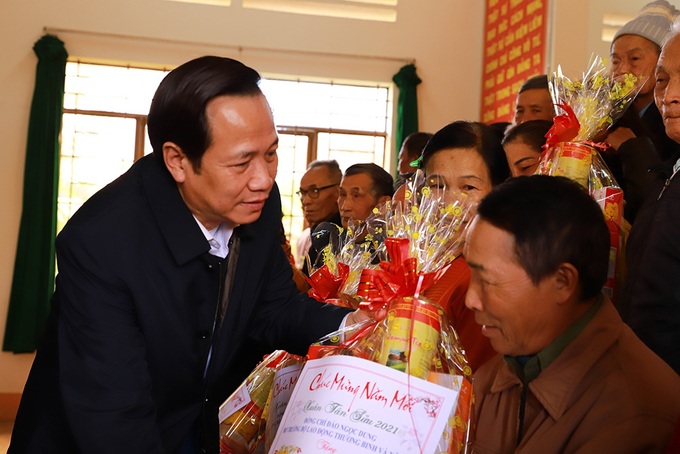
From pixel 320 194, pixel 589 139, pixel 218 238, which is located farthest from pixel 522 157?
pixel 320 194

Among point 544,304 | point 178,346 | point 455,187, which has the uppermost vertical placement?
point 455,187

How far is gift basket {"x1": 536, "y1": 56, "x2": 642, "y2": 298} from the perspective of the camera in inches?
73.7

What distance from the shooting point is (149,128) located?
5.30ft

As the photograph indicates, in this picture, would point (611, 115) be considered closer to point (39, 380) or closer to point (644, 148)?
point (644, 148)

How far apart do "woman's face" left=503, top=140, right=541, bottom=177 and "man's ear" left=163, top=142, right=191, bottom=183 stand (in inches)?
43.2

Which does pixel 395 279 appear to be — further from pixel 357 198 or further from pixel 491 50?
pixel 491 50

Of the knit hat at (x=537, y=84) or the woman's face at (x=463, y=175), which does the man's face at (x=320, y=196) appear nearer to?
the knit hat at (x=537, y=84)

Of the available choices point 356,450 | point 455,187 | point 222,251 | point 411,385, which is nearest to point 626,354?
point 411,385

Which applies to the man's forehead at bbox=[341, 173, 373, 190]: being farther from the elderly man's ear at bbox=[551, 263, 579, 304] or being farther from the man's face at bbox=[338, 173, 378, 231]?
the elderly man's ear at bbox=[551, 263, 579, 304]

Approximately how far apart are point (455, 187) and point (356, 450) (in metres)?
0.83

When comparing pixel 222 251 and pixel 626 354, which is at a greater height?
pixel 222 251

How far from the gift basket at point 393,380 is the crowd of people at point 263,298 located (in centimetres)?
10

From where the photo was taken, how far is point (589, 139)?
2021mm

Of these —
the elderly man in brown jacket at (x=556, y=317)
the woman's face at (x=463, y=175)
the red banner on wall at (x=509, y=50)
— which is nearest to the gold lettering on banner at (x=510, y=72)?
the red banner on wall at (x=509, y=50)
